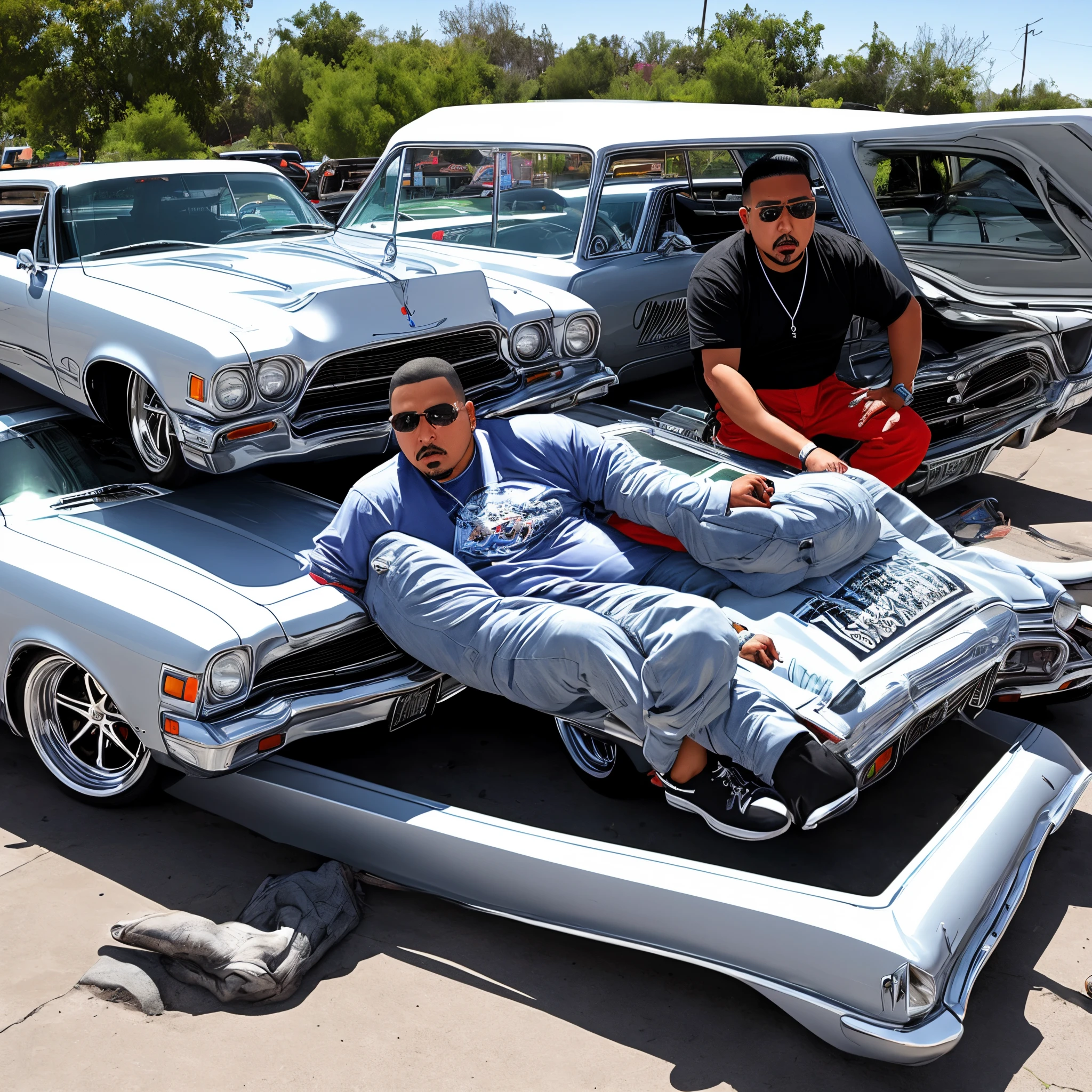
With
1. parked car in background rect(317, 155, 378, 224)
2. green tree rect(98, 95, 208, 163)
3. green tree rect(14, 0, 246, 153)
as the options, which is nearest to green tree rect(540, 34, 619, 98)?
green tree rect(14, 0, 246, 153)

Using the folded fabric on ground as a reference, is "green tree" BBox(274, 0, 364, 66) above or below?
above

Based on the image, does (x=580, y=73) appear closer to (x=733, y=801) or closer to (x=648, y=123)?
(x=648, y=123)

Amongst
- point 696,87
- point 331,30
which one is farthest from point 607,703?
point 331,30

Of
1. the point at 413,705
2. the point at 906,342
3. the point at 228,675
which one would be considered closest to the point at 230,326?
the point at 228,675

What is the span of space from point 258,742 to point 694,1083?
1.55m

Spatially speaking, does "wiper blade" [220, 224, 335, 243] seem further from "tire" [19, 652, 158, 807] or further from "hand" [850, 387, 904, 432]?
"hand" [850, 387, 904, 432]

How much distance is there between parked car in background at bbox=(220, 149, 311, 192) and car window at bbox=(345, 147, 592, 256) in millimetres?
15354

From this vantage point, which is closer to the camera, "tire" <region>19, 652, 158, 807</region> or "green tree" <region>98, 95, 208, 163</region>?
"tire" <region>19, 652, 158, 807</region>

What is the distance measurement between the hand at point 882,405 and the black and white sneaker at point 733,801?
2.13 meters

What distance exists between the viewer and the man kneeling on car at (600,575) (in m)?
2.86

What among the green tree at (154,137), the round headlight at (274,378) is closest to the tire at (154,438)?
the round headlight at (274,378)

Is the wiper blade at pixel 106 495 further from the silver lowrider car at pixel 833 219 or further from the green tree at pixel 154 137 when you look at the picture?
the green tree at pixel 154 137

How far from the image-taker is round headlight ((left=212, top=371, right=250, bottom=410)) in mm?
3941

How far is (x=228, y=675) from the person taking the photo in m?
3.24
